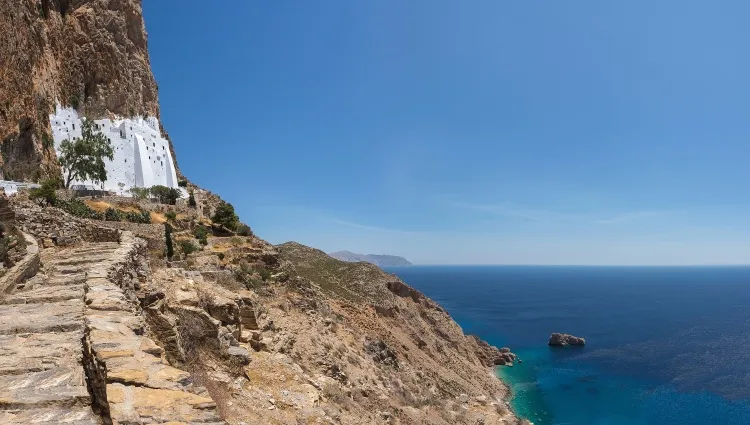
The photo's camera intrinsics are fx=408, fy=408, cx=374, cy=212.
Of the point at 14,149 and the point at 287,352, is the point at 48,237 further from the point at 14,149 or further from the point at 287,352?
the point at 14,149

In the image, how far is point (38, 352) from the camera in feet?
20.7

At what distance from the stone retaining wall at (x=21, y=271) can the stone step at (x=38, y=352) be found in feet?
11.8

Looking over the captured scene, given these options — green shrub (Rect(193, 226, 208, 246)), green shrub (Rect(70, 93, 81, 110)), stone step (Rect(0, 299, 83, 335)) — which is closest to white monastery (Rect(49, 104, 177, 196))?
green shrub (Rect(70, 93, 81, 110))

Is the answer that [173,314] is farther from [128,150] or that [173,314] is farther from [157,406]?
[128,150]

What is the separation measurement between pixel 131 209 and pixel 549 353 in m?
59.0

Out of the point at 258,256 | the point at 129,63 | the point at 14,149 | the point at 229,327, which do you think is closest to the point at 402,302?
the point at 258,256

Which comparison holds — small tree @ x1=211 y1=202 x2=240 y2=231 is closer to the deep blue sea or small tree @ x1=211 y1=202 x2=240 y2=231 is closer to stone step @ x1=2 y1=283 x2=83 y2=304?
stone step @ x1=2 y1=283 x2=83 y2=304

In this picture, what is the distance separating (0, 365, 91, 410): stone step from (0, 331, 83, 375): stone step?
0.66ft

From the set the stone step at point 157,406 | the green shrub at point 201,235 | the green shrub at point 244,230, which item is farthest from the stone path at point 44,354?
the green shrub at point 244,230

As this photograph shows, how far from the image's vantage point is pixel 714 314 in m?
94.7

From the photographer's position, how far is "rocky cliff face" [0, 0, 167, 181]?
1502 inches

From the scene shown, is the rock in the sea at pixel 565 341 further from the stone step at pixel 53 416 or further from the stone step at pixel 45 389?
the stone step at pixel 53 416

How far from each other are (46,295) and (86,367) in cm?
463

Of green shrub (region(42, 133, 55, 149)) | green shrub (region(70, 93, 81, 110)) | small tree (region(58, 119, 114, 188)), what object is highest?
green shrub (region(70, 93, 81, 110))
